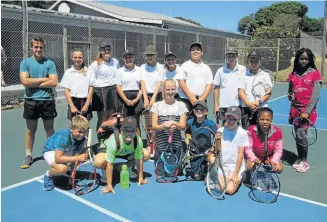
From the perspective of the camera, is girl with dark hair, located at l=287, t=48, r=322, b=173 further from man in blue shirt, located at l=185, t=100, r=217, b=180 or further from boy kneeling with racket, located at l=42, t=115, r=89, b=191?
boy kneeling with racket, located at l=42, t=115, r=89, b=191

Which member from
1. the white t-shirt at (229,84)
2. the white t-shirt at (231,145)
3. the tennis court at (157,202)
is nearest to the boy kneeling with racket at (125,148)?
the tennis court at (157,202)

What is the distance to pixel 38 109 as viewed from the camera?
17.0ft

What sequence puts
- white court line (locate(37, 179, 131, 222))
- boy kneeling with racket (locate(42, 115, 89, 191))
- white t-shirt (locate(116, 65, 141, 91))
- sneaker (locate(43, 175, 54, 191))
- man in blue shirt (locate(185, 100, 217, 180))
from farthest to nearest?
white t-shirt (locate(116, 65, 141, 91)) < man in blue shirt (locate(185, 100, 217, 180)) < sneaker (locate(43, 175, 54, 191)) < boy kneeling with racket (locate(42, 115, 89, 191)) < white court line (locate(37, 179, 131, 222))

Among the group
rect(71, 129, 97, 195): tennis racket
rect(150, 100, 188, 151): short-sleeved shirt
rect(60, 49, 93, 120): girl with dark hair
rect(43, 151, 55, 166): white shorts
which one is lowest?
rect(71, 129, 97, 195): tennis racket

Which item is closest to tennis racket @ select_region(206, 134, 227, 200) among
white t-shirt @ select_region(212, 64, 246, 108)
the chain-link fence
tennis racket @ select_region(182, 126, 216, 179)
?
tennis racket @ select_region(182, 126, 216, 179)


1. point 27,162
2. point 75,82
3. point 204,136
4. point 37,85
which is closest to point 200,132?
point 204,136

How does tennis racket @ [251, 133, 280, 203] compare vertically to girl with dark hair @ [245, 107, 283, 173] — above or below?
below

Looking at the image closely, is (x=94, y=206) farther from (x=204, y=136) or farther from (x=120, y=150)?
(x=204, y=136)

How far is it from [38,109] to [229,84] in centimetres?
285

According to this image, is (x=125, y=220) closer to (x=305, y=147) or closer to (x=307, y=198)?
(x=307, y=198)

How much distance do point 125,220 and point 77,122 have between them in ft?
4.31

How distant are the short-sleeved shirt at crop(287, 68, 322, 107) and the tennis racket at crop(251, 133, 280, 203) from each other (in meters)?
1.06

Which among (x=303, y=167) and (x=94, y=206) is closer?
(x=94, y=206)

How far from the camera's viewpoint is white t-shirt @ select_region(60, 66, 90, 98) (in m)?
5.35
